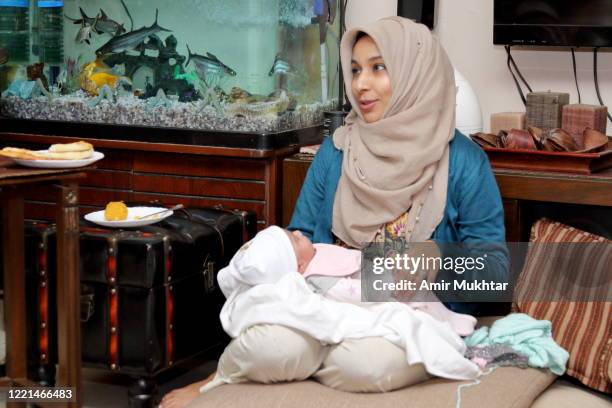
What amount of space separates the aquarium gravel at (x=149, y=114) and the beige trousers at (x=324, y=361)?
3.27 ft

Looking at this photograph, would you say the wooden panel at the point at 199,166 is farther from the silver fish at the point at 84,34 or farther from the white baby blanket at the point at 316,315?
the white baby blanket at the point at 316,315

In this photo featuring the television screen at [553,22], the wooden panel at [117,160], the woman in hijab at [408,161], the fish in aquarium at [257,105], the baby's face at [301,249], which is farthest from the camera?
the wooden panel at [117,160]

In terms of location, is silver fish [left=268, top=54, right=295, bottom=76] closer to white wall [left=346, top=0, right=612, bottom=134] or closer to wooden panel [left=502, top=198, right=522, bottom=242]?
white wall [left=346, top=0, right=612, bottom=134]

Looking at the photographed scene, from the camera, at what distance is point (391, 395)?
201 centimetres

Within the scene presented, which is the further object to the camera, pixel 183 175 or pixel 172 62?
pixel 172 62

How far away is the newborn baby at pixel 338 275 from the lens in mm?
2205

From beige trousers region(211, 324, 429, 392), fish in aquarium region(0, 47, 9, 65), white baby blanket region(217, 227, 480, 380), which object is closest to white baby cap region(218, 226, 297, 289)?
white baby blanket region(217, 227, 480, 380)

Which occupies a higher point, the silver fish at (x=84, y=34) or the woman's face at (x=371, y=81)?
the silver fish at (x=84, y=34)

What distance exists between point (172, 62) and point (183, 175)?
420 millimetres

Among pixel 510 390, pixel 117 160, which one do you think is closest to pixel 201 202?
pixel 117 160

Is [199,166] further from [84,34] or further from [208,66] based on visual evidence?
[84,34]

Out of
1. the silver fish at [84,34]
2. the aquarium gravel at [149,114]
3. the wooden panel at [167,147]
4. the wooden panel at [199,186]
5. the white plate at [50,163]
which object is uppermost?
the silver fish at [84,34]

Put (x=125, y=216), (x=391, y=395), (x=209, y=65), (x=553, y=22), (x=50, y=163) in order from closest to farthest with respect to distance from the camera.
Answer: (x=391, y=395) → (x=50, y=163) → (x=125, y=216) → (x=553, y=22) → (x=209, y=65)

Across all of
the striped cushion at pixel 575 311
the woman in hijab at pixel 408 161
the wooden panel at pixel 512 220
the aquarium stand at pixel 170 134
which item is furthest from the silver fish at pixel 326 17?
the striped cushion at pixel 575 311
